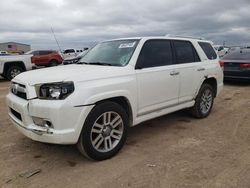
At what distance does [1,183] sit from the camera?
332 cm

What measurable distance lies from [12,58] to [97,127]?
449 inches

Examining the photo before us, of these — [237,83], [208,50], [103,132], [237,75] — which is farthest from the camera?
[237,83]

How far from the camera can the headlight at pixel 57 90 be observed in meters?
3.38

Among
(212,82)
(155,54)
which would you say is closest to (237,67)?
(212,82)

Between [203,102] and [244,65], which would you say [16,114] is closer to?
[203,102]

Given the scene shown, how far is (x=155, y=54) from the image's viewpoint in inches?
187

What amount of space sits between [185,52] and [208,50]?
3.20ft

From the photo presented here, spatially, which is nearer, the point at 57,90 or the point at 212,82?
the point at 57,90

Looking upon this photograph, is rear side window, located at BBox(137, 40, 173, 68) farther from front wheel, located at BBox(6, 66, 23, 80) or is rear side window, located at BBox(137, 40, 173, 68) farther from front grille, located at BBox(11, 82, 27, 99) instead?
front wheel, located at BBox(6, 66, 23, 80)

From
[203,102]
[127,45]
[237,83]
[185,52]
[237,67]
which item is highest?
[127,45]

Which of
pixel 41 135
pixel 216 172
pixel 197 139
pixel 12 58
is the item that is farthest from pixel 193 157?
pixel 12 58

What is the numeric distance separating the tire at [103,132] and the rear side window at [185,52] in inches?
73.3

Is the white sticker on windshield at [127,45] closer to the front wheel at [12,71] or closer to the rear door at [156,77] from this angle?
the rear door at [156,77]

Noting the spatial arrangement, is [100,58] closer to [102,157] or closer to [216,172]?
[102,157]
